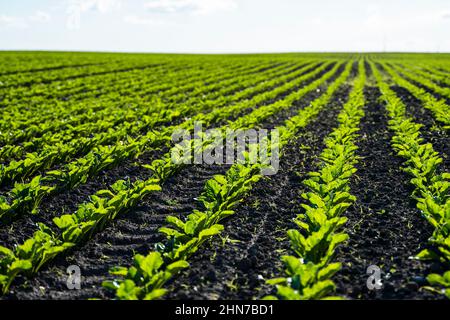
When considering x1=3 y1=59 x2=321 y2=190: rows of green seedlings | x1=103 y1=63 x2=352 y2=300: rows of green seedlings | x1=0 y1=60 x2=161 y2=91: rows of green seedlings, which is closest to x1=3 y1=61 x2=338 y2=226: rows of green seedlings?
x1=3 y1=59 x2=321 y2=190: rows of green seedlings

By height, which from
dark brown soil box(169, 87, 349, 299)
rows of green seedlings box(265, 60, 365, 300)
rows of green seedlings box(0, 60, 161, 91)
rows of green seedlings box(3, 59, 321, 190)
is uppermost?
rows of green seedlings box(0, 60, 161, 91)

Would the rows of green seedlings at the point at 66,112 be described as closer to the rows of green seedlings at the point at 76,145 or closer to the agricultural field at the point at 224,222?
the agricultural field at the point at 224,222

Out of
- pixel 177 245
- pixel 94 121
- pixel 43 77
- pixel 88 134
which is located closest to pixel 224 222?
pixel 177 245

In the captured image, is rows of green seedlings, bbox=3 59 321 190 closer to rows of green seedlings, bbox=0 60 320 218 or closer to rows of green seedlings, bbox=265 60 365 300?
rows of green seedlings, bbox=0 60 320 218

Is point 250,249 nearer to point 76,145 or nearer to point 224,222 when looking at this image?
point 224,222

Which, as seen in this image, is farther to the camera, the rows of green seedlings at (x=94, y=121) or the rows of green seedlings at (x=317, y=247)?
the rows of green seedlings at (x=94, y=121)

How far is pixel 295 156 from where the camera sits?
8695 mm

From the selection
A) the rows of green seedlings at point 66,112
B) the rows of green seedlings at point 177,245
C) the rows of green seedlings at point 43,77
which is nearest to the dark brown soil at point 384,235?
the rows of green seedlings at point 177,245

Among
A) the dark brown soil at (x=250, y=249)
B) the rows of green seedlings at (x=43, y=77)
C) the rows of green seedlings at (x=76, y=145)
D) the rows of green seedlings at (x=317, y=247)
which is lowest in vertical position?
the dark brown soil at (x=250, y=249)

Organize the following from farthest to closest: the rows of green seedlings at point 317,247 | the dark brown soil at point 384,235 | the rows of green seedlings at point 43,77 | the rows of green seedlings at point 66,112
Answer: the rows of green seedlings at point 43,77 < the rows of green seedlings at point 66,112 < the dark brown soil at point 384,235 < the rows of green seedlings at point 317,247

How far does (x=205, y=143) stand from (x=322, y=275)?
18.5ft

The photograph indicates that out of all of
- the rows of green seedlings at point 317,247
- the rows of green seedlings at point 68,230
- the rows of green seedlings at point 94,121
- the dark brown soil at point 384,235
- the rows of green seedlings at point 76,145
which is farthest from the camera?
the rows of green seedlings at point 94,121

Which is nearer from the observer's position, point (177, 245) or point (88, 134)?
point (177, 245)
